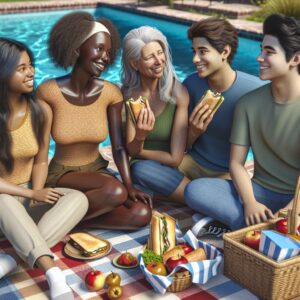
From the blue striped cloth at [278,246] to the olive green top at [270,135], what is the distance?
87 cm

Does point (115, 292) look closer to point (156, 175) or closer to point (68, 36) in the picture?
point (156, 175)

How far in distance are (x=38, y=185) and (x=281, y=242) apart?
73.9 inches

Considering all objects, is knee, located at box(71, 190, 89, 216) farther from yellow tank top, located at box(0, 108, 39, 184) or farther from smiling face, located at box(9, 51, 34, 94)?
smiling face, located at box(9, 51, 34, 94)

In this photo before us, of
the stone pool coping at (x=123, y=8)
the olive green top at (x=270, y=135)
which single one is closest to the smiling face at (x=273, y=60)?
the olive green top at (x=270, y=135)

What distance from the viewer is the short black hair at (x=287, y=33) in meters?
3.92

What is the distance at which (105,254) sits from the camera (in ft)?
13.5

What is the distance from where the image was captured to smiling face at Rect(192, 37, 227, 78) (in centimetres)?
448

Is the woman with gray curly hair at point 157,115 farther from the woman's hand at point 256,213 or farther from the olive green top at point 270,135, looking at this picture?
the woman's hand at point 256,213

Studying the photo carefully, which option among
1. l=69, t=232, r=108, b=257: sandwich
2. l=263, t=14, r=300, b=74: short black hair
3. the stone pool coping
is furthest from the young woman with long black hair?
the stone pool coping

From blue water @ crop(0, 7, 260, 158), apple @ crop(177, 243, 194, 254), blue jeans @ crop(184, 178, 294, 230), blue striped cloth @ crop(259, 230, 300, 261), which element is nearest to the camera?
blue striped cloth @ crop(259, 230, 300, 261)

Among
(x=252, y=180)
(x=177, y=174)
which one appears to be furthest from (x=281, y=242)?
(x=177, y=174)

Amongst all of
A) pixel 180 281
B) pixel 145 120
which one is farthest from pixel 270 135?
pixel 180 281

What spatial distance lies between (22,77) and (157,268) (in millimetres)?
1616

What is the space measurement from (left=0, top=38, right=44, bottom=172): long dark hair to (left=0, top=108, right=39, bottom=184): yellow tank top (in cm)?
3
